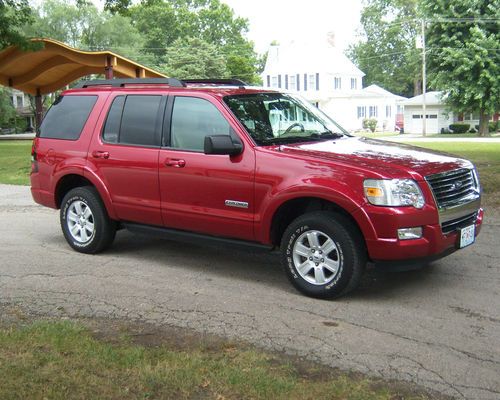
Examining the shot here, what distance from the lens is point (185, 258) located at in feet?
22.5

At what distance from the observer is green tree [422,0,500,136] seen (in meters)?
37.9

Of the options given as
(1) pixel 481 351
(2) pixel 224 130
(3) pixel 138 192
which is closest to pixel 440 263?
(1) pixel 481 351

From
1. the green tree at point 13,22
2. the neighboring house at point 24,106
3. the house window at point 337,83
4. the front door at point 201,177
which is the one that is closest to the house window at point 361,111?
the house window at point 337,83

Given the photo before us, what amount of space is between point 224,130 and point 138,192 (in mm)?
1242

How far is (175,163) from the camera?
6.00 m

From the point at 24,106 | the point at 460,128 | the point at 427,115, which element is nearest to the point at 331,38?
the point at 427,115

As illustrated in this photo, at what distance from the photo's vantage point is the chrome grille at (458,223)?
5.07 meters

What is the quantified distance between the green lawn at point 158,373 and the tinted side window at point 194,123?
7.73 feet

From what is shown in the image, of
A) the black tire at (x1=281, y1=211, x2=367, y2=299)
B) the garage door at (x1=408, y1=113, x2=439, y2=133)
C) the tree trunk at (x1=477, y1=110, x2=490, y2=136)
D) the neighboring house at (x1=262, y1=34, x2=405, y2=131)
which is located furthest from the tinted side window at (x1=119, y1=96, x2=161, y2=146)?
the neighboring house at (x1=262, y1=34, x2=405, y2=131)

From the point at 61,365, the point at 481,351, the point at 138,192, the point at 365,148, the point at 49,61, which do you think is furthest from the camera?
the point at 49,61

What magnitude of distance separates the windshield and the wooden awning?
10.1m

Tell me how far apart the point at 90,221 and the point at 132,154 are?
1.13 metres

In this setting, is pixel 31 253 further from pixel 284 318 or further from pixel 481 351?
pixel 481 351

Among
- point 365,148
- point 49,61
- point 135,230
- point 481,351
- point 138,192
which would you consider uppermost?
point 49,61
